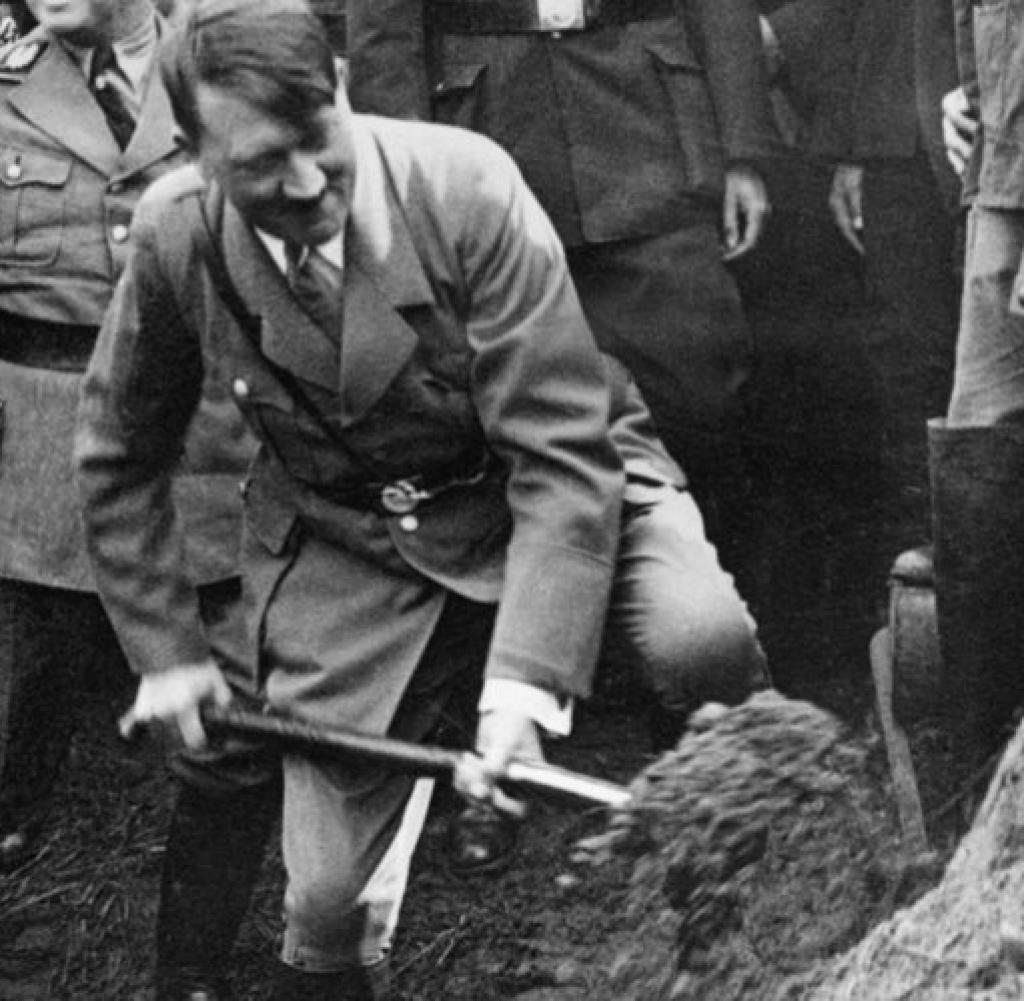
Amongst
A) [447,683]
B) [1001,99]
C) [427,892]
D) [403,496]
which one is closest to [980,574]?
[1001,99]

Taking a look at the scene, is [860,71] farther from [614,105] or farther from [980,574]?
[980,574]

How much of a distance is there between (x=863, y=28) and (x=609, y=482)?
2.02m

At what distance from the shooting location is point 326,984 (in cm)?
398

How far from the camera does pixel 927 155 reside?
5.23m

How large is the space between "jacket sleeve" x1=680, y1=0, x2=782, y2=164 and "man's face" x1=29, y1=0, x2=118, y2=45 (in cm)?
113

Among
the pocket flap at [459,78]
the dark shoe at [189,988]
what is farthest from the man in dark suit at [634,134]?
the dark shoe at [189,988]

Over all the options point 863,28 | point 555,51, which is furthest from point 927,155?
point 555,51

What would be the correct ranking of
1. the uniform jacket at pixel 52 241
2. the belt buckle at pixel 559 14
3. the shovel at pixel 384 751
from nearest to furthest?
the shovel at pixel 384 751 → the uniform jacket at pixel 52 241 → the belt buckle at pixel 559 14

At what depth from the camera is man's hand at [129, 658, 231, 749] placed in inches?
158

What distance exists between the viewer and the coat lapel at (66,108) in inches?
193

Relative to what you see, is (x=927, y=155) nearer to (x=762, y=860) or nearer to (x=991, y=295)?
(x=991, y=295)

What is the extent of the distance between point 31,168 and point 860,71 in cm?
172

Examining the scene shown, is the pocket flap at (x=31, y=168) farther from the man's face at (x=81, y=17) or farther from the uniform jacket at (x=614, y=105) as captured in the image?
the uniform jacket at (x=614, y=105)

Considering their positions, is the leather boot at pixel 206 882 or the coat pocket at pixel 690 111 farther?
the coat pocket at pixel 690 111
